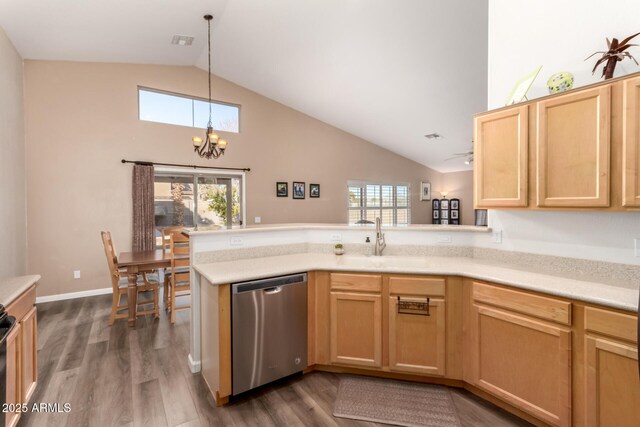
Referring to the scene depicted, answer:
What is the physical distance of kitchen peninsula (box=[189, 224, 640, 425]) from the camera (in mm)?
1617

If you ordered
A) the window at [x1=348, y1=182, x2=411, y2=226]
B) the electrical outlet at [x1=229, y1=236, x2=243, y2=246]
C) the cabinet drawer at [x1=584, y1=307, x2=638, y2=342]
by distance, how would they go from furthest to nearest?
the window at [x1=348, y1=182, x2=411, y2=226] → the electrical outlet at [x1=229, y1=236, x2=243, y2=246] → the cabinet drawer at [x1=584, y1=307, x2=638, y2=342]

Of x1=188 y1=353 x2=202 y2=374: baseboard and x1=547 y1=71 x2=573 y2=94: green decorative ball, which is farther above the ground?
x1=547 y1=71 x2=573 y2=94: green decorative ball

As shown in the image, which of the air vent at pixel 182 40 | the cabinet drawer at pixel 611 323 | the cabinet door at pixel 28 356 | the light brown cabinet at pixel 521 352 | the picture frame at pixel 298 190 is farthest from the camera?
the picture frame at pixel 298 190

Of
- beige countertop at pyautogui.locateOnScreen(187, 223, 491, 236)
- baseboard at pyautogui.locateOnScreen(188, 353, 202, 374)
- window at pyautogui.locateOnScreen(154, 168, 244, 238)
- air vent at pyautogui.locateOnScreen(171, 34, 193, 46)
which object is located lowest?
baseboard at pyautogui.locateOnScreen(188, 353, 202, 374)

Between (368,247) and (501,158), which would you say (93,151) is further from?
(501,158)

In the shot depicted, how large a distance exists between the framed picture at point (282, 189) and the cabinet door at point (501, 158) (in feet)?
15.0

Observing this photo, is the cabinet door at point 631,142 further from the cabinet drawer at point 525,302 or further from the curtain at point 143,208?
the curtain at point 143,208

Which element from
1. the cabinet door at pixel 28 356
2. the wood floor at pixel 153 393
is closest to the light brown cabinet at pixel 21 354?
the cabinet door at pixel 28 356

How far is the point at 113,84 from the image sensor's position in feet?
15.7

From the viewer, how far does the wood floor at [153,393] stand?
1.91 metres

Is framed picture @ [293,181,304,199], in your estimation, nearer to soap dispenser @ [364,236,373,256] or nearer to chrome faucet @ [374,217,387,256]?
soap dispenser @ [364,236,373,256]

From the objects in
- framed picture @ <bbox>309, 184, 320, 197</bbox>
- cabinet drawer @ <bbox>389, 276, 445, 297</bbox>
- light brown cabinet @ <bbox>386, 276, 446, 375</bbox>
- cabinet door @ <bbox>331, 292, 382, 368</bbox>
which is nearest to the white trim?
cabinet door @ <bbox>331, 292, 382, 368</bbox>

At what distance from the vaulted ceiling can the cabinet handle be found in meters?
3.04

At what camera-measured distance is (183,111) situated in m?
5.46
